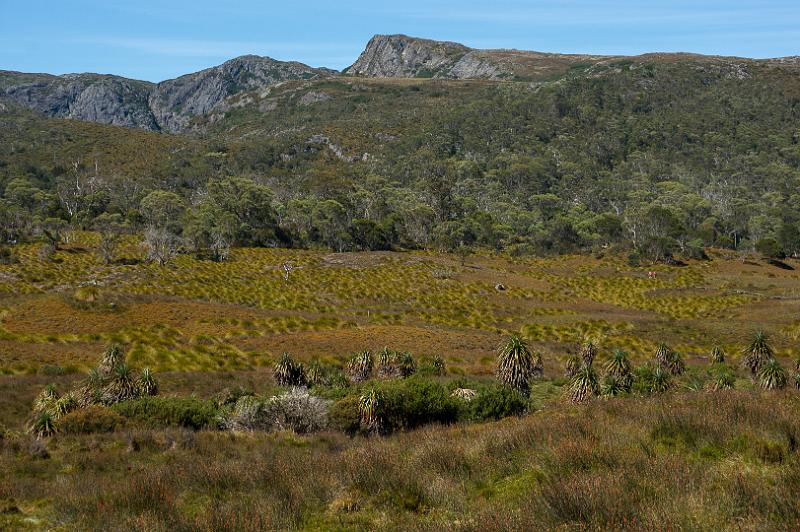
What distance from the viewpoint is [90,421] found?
15445mm

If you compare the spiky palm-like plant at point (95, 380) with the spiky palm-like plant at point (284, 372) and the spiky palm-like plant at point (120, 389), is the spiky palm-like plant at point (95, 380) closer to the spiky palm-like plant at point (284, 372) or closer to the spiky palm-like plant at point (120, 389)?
the spiky palm-like plant at point (120, 389)

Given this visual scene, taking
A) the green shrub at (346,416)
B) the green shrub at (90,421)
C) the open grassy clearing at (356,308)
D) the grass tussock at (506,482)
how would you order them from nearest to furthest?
the grass tussock at (506,482)
the green shrub at (90,421)
the green shrub at (346,416)
the open grassy clearing at (356,308)

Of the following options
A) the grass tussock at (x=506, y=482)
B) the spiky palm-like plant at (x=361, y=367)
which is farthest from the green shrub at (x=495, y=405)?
the spiky palm-like plant at (x=361, y=367)

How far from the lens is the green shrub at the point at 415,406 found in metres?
16.5

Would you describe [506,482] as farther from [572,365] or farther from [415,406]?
[572,365]

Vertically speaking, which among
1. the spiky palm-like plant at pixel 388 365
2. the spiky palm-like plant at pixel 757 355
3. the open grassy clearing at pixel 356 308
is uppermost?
the spiky palm-like plant at pixel 757 355

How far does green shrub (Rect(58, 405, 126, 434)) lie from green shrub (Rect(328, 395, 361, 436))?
235 inches

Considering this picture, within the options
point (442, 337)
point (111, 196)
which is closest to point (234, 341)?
point (442, 337)

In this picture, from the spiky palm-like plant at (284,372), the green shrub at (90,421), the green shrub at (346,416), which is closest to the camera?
the green shrub at (90,421)

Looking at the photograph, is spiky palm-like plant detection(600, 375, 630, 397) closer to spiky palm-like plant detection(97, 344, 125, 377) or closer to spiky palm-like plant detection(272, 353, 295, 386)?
spiky palm-like plant detection(272, 353, 295, 386)

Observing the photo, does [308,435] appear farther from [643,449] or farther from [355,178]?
[355,178]

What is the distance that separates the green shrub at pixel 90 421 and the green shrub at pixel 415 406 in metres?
7.56

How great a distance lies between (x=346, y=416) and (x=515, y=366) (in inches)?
302

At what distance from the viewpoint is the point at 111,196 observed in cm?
11900
